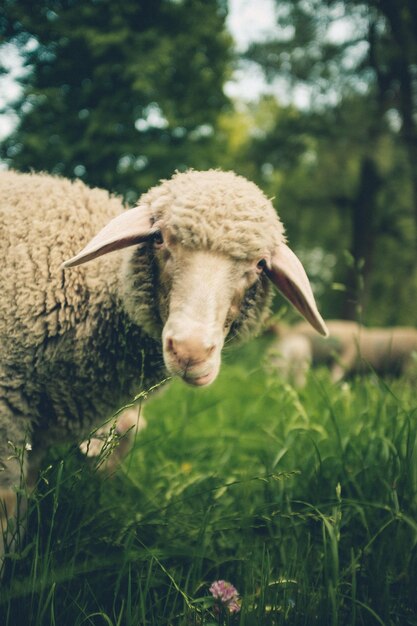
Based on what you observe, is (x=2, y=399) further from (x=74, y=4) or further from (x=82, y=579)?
(x=74, y=4)

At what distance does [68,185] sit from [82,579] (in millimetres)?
1817

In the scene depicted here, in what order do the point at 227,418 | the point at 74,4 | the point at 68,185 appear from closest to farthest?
the point at 68,185 → the point at 74,4 → the point at 227,418

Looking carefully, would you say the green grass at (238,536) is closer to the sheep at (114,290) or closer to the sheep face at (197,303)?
the sheep at (114,290)

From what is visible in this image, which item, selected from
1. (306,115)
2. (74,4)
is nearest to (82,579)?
(74,4)

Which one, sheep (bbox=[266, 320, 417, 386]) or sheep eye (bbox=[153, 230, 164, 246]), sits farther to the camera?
sheep (bbox=[266, 320, 417, 386])

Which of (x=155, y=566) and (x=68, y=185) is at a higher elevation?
(x=68, y=185)

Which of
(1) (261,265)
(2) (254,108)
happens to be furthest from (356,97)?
(1) (261,265)

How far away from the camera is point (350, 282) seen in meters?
14.6

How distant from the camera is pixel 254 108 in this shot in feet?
51.1

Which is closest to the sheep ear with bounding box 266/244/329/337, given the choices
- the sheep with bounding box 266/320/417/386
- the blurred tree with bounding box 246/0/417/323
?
the sheep with bounding box 266/320/417/386

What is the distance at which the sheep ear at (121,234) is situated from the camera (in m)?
1.97

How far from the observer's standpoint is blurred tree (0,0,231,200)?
356 centimetres

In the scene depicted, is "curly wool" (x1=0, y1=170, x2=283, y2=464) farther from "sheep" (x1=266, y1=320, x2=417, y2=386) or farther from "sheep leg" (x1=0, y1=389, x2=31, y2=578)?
"sheep" (x1=266, y1=320, x2=417, y2=386)

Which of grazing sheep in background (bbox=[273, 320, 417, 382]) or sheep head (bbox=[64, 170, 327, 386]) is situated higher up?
sheep head (bbox=[64, 170, 327, 386])
